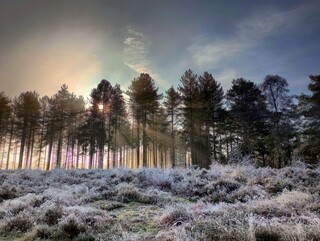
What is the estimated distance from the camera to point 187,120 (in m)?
35.5

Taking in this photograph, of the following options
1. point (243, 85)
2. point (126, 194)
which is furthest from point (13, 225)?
point (243, 85)

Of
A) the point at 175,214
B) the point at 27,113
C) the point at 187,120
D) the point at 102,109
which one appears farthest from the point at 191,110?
the point at 175,214

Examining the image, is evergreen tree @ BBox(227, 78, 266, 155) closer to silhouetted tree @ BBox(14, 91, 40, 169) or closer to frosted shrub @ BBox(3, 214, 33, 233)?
frosted shrub @ BBox(3, 214, 33, 233)

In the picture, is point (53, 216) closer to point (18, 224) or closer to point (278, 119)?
point (18, 224)

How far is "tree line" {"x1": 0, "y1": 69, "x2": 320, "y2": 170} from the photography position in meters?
28.4

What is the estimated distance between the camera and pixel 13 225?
6750 mm

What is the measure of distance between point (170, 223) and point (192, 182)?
5.57m

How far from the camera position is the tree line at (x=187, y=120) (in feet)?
93.0

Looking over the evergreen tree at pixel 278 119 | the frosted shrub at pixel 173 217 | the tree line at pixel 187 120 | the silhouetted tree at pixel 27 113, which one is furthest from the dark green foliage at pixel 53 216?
the silhouetted tree at pixel 27 113

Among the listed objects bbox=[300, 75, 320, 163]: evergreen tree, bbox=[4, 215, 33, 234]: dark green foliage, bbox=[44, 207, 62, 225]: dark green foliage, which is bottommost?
bbox=[4, 215, 33, 234]: dark green foliage

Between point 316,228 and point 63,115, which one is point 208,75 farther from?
point 316,228

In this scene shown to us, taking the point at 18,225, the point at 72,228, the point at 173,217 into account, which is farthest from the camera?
the point at 18,225

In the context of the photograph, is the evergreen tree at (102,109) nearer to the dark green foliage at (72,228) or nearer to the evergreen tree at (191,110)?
the evergreen tree at (191,110)

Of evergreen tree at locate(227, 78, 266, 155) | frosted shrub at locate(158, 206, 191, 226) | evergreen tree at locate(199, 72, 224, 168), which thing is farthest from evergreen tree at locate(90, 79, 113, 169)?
frosted shrub at locate(158, 206, 191, 226)
